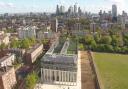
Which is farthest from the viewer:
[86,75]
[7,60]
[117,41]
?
[117,41]

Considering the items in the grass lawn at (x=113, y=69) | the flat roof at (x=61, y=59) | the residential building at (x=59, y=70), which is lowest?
the grass lawn at (x=113, y=69)

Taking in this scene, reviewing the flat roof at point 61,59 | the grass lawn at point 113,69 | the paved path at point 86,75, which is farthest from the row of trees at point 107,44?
the flat roof at point 61,59

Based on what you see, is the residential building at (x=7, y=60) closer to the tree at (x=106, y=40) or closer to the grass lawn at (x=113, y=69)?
the grass lawn at (x=113, y=69)

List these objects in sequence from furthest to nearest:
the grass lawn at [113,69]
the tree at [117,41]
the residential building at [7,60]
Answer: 1. the tree at [117,41]
2. the residential building at [7,60]
3. the grass lawn at [113,69]

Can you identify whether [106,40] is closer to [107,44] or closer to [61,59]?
[107,44]

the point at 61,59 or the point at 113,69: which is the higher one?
the point at 61,59

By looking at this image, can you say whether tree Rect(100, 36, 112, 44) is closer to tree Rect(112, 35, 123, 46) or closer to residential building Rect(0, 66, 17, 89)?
tree Rect(112, 35, 123, 46)

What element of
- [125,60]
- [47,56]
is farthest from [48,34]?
[47,56]

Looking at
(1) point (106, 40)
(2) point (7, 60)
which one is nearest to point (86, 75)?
(2) point (7, 60)

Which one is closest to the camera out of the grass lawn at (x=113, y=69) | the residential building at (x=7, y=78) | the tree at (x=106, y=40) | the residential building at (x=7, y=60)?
the residential building at (x=7, y=78)

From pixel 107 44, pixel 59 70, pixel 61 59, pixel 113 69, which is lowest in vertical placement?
pixel 113 69
